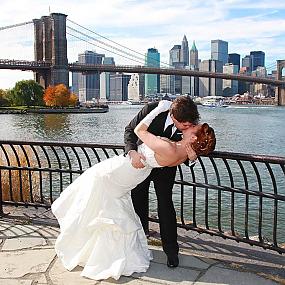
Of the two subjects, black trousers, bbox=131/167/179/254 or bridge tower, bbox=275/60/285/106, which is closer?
black trousers, bbox=131/167/179/254

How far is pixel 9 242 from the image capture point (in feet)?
14.4

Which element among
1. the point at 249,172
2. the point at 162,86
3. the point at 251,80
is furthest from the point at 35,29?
the point at 249,172

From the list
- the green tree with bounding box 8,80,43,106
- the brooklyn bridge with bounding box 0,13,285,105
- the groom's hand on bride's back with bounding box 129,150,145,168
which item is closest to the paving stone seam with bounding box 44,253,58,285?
the groom's hand on bride's back with bounding box 129,150,145,168

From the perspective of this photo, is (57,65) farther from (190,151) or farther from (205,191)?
(190,151)

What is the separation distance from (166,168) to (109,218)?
0.60m

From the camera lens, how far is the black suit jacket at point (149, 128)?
146 inches

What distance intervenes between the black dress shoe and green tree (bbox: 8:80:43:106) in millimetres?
80729

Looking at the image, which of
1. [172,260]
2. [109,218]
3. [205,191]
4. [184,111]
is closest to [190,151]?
[184,111]

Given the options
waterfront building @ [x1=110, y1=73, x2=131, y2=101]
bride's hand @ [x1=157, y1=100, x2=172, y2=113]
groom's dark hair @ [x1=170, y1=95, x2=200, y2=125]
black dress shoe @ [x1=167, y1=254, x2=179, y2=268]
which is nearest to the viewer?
groom's dark hair @ [x1=170, y1=95, x2=200, y2=125]

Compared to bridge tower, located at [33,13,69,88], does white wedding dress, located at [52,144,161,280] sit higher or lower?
lower

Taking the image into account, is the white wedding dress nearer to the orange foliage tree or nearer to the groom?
the groom

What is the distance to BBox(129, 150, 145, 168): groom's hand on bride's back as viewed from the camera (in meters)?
3.72

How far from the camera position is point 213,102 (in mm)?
104562

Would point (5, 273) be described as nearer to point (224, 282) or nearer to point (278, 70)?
point (224, 282)
